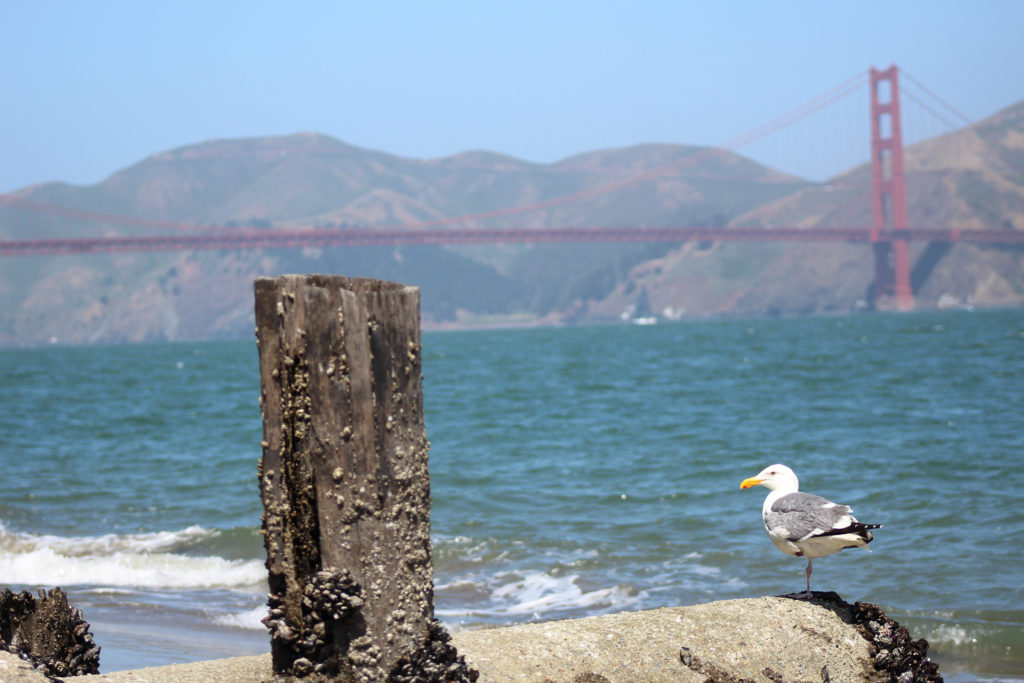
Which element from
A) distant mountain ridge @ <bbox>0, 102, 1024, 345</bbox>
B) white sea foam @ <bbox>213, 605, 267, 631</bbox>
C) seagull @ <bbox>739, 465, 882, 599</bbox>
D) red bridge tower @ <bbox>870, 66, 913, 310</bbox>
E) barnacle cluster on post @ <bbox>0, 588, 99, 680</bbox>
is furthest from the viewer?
distant mountain ridge @ <bbox>0, 102, 1024, 345</bbox>

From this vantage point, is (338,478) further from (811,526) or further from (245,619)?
(245,619)

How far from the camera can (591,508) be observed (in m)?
9.49

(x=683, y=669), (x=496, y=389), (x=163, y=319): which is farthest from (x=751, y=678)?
(x=163, y=319)

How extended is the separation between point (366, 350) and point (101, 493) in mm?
9910

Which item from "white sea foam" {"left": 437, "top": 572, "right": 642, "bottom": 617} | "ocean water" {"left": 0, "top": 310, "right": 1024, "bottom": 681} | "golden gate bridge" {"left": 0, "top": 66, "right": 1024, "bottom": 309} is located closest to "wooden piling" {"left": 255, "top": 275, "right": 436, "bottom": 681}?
"ocean water" {"left": 0, "top": 310, "right": 1024, "bottom": 681}

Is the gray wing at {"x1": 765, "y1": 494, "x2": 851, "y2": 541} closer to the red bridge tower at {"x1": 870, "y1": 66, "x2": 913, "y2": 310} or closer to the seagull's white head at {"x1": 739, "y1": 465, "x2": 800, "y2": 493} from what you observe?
the seagull's white head at {"x1": 739, "y1": 465, "x2": 800, "y2": 493}

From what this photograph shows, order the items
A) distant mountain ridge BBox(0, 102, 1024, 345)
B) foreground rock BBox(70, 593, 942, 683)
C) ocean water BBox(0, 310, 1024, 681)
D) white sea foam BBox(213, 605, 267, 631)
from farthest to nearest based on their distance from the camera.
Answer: distant mountain ridge BBox(0, 102, 1024, 345) → ocean water BBox(0, 310, 1024, 681) → white sea foam BBox(213, 605, 267, 631) → foreground rock BBox(70, 593, 942, 683)

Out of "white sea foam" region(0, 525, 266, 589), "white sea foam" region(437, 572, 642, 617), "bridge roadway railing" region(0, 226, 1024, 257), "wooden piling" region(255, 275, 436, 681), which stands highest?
"bridge roadway railing" region(0, 226, 1024, 257)

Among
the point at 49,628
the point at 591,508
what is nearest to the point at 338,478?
the point at 49,628

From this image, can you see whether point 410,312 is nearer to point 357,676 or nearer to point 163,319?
point 357,676

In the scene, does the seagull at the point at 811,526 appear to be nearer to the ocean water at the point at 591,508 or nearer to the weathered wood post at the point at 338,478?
the weathered wood post at the point at 338,478

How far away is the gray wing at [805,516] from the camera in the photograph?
129 inches

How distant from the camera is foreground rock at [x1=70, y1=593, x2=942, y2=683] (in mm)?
2566

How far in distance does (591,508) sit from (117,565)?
4.02 m
